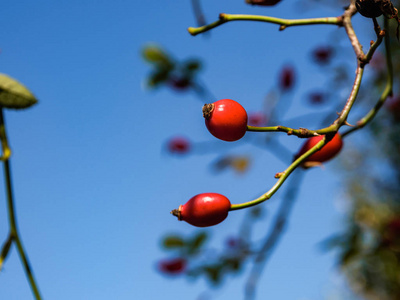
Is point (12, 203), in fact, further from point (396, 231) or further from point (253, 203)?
point (396, 231)

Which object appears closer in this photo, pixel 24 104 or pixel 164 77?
pixel 24 104

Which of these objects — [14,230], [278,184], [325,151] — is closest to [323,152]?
[325,151]

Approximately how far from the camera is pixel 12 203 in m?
0.59

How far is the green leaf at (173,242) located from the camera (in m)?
2.13

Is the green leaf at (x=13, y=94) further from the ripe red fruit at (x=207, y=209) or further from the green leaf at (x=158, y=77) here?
the green leaf at (x=158, y=77)

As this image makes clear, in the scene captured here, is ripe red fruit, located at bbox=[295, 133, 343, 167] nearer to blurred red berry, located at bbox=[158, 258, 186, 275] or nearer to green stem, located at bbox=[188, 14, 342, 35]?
green stem, located at bbox=[188, 14, 342, 35]

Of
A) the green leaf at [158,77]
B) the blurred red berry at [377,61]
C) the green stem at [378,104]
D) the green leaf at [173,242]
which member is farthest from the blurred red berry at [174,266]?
the blurred red berry at [377,61]

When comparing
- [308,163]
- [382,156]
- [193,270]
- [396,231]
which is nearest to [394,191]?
[382,156]

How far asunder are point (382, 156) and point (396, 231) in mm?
7174

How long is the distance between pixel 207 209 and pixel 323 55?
275 centimetres

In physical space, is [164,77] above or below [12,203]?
above

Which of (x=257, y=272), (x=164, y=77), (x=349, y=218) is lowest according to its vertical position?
Answer: (x=349, y=218)

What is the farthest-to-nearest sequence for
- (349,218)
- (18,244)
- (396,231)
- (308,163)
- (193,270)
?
(349,218)
(396,231)
(193,270)
(308,163)
(18,244)

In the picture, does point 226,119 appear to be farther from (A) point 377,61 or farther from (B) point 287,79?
(A) point 377,61
